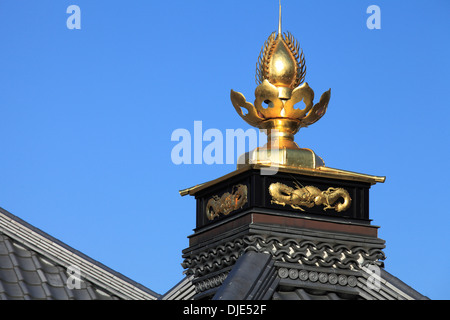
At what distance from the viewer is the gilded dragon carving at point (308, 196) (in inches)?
914

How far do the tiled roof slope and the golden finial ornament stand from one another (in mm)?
4915

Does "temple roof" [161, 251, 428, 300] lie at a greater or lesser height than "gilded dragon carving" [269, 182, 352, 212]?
lesser

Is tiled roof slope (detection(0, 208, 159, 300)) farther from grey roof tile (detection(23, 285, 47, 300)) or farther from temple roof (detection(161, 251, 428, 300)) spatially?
temple roof (detection(161, 251, 428, 300))

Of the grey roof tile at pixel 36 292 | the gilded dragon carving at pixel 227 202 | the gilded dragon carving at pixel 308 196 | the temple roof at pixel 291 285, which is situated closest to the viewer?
the temple roof at pixel 291 285

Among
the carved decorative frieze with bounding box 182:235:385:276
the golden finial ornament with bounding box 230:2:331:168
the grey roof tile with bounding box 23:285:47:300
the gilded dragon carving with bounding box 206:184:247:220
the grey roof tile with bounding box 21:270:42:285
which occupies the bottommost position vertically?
the grey roof tile with bounding box 23:285:47:300

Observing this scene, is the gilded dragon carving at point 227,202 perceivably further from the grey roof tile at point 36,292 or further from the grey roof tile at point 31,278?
the grey roof tile at point 31,278

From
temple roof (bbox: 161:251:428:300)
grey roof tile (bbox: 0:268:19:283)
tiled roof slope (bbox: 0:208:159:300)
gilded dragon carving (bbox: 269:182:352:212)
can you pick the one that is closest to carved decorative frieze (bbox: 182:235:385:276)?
temple roof (bbox: 161:251:428:300)

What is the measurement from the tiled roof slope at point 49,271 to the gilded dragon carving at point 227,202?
156 inches

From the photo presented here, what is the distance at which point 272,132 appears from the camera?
2434 centimetres

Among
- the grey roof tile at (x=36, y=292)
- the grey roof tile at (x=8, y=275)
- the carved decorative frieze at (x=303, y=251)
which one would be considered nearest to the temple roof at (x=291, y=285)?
the carved decorative frieze at (x=303, y=251)

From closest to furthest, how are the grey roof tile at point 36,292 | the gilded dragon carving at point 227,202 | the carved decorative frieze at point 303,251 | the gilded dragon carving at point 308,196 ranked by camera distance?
the carved decorative frieze at point 303,251
the gilded dragon carving at point 308,196
the gilded dragon carving at point 227,202
the grey roof tile at point 36,292

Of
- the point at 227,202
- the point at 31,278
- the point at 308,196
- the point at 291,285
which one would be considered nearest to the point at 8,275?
the point at 31,278

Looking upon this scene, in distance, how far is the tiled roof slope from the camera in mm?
26609
